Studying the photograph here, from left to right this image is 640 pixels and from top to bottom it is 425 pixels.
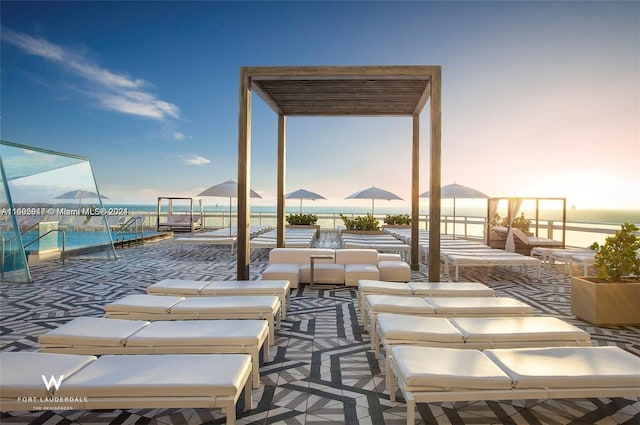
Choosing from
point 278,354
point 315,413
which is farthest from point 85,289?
point 315,413

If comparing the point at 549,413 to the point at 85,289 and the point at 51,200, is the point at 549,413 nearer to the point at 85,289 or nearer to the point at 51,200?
the point at 85,289

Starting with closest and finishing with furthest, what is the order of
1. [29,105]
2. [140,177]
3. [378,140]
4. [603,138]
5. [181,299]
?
1. [181,299]
2. [603,138]
3. [29,105]
4. [378,140]
5. [140,177]

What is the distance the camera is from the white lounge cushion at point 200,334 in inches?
88.7

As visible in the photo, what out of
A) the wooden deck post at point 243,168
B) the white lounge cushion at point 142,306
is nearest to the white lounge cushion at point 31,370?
the white lounge cushion at point 142,306

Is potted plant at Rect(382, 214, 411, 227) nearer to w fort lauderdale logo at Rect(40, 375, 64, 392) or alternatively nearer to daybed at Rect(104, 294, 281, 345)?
daybed at Rect(104, 294, 281, 345)

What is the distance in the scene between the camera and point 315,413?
81.0 inches

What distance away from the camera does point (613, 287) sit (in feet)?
12.2

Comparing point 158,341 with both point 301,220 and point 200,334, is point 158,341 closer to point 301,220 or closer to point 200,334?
point 200,334

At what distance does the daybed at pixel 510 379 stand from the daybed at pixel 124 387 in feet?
3.04

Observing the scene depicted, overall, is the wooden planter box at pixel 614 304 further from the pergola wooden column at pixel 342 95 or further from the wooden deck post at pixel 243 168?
the wooden deck post at pixel 243 168

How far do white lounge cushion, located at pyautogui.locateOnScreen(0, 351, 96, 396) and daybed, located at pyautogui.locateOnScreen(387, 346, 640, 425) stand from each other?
5.92ft

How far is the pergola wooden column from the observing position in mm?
4832

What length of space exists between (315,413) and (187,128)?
20.2 meters

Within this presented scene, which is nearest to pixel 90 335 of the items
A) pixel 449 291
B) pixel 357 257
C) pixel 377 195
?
pixel 449 291
